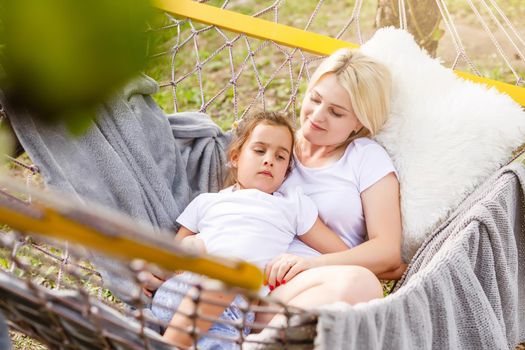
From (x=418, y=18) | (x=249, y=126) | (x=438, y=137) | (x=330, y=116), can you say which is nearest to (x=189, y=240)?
(x=249, y=126)

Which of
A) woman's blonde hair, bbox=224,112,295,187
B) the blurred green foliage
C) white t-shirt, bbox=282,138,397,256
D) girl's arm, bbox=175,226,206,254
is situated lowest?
girl's arm, bbox=175,226,206,254

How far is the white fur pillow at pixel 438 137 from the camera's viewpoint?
5.71 ft

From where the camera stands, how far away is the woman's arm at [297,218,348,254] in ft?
5.53

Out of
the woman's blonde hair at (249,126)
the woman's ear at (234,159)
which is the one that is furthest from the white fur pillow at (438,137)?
the woman's ear at (234,159)

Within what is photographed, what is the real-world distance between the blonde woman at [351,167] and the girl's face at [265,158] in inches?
2.4

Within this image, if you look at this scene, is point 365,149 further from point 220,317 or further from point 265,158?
point 220,317

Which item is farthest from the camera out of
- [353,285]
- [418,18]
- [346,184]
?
[418,18]

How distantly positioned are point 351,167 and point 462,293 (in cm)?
44

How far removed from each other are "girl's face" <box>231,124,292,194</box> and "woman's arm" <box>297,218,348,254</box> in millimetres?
152

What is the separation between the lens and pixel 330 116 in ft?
5.85

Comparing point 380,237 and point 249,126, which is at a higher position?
point 249,126

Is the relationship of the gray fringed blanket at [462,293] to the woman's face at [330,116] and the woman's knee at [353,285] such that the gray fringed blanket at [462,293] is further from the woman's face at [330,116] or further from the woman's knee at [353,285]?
the woman's face at [330,116]

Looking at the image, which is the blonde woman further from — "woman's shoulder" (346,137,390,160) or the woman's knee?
the woman's knee

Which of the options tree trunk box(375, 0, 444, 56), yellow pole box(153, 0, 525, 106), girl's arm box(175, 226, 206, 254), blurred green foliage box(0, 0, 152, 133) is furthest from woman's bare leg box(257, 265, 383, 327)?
tree trunk box(375, 0, 444, 56)
